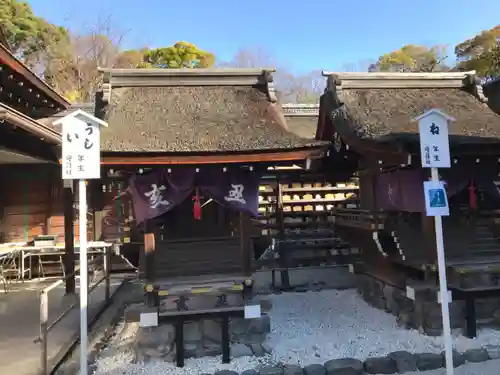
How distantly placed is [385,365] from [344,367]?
0.59 metres

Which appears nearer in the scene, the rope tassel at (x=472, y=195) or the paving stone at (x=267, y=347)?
the paving stone at (x=267, y=347)

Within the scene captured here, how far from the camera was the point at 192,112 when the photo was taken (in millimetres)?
6484

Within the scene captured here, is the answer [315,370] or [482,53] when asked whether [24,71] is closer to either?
[315,370]

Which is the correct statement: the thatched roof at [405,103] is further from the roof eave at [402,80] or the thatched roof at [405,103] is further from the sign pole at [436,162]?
the sign pole at [436,162]

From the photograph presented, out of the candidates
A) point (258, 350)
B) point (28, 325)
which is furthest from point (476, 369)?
point (28, 325)

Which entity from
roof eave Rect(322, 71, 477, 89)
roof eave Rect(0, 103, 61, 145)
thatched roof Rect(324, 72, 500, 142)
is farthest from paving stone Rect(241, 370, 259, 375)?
roof eave Rect(322, 71, 477, 89)

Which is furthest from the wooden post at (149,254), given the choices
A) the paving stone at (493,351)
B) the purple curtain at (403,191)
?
the paving stone at (493,351)

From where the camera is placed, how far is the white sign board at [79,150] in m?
4.38

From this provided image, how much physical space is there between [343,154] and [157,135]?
4157 millimetres

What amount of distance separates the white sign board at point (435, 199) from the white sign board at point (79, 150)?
12.7 feet

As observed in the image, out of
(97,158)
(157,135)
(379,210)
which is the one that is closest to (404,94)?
(379,210)

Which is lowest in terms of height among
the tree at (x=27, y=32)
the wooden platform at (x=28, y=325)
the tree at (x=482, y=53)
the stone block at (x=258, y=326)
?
the wooden platform at (x=28, y=325)

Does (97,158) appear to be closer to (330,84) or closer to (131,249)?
(131,249)

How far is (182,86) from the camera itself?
7223 millimetres
